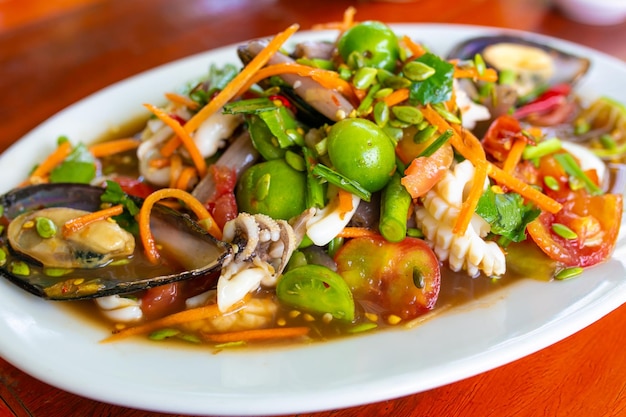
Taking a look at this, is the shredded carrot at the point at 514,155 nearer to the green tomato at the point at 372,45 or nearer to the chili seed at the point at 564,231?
the chili seed at the point at 564,231

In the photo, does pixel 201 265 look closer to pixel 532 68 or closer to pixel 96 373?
pixel 96 373

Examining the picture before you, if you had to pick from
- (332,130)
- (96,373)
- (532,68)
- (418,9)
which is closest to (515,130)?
(332,130)

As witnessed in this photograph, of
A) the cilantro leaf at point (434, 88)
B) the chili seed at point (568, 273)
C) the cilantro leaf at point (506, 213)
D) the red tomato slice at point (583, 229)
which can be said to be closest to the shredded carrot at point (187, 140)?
the cilantro leaf at point (434, 88)

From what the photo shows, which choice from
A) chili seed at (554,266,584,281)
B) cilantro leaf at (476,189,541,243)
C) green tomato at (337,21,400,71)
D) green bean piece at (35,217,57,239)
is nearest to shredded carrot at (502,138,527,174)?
cilantro leaf at (476,189,541,243)

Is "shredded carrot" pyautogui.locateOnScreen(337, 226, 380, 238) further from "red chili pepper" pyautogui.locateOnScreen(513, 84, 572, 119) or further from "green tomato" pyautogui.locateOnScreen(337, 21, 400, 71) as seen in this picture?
"red chili pepper" pyautogui.locateOnScreen(513, 84, 572, 119)

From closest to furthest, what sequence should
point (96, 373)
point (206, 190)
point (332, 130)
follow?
point (96, 373), point (332, 130), point (206, 190)

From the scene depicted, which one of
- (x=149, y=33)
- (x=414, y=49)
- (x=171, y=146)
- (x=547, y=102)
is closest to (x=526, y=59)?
(x=547, y=102)
